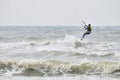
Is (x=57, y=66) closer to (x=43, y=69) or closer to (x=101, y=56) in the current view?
(x=43, y=69)

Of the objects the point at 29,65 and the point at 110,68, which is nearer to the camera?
the point at 110,68

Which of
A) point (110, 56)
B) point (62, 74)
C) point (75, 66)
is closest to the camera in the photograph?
point (62, 74)

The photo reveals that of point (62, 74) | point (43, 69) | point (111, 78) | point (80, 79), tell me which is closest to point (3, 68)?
→ point (43, 69)

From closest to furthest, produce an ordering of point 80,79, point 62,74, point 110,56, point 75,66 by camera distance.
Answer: point 80,79, point 62,74, point 75,66, point 110,56

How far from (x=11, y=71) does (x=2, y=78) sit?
1.45 metres

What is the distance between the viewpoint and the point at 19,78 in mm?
12281

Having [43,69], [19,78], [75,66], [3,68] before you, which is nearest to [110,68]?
[75,66]

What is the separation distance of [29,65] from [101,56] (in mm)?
4597

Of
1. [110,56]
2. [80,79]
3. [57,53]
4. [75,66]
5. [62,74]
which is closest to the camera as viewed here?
[80,79]

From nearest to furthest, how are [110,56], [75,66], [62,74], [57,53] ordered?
1. [62,74]
2. [75,66]
3. [110,56]
4. [57,53]

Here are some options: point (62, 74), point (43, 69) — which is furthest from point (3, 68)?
point (62, 74)

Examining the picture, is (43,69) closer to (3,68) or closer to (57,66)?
(57,66)

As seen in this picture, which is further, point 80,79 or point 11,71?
point 11,71

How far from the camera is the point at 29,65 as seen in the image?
14602mm
